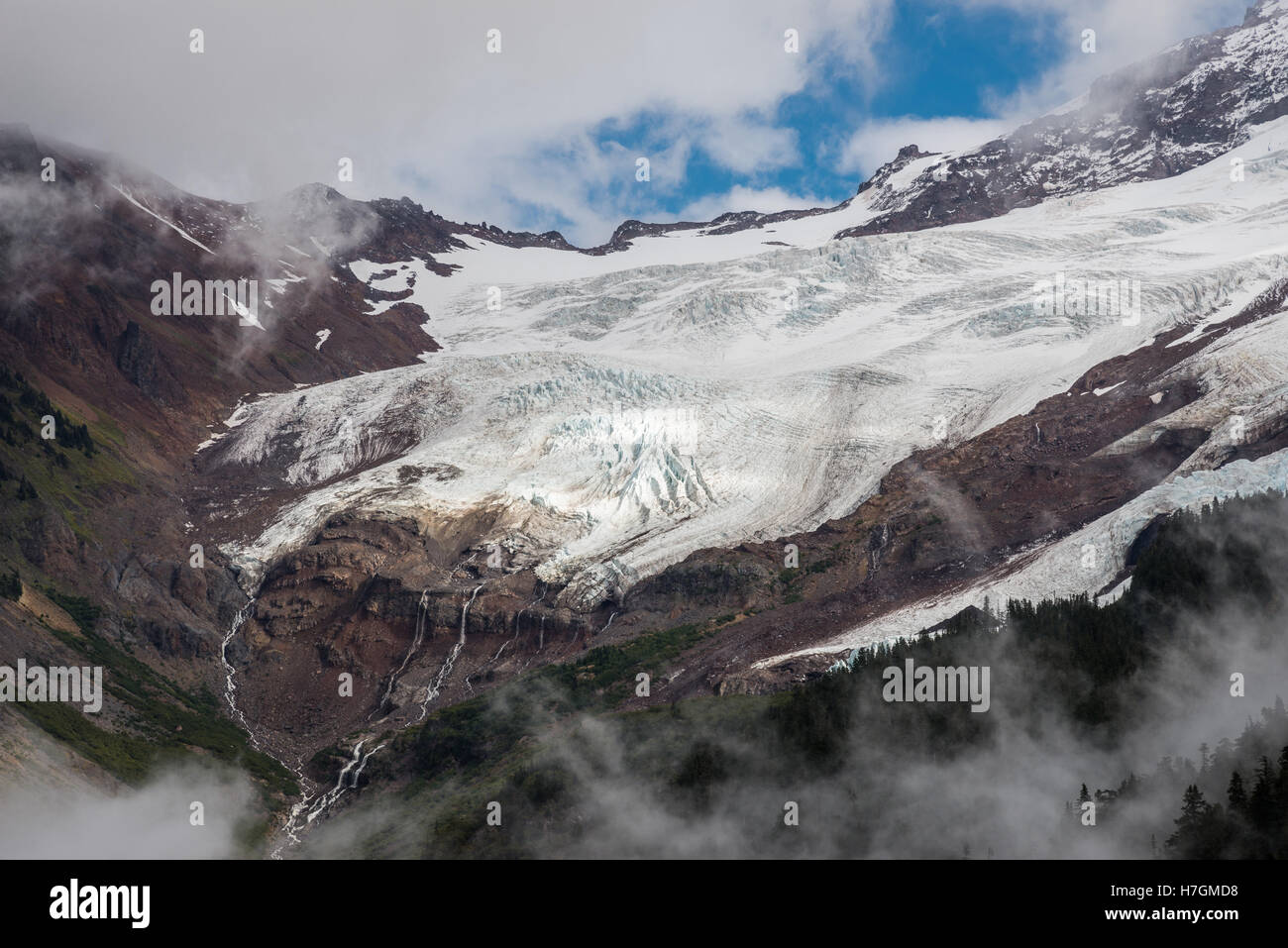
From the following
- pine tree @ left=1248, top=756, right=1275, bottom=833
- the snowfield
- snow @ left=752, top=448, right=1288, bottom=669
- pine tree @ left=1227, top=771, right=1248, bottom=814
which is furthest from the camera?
the snowfield

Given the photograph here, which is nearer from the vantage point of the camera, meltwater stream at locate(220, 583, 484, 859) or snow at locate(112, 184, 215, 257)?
meltwater stream at locate(220, 583, 484, 859)

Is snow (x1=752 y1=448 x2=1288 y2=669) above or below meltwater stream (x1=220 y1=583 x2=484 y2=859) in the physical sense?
above

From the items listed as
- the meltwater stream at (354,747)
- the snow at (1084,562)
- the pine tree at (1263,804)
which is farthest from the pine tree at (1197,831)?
the meltwater stream at (354,747)

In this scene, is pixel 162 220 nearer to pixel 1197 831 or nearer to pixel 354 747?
pixel 354 747

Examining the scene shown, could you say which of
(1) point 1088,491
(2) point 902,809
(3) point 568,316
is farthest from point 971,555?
(3) point 568,316

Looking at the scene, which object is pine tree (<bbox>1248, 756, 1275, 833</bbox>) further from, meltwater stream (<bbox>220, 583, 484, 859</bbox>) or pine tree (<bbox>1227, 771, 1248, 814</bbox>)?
meltwater stream (<bbox>220, 583, 484, 859</bbox>)

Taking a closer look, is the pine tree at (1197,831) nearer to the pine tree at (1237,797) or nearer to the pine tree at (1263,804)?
the pine tree at (1237,797)

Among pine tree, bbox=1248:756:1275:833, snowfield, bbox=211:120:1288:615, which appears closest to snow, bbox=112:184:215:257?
snowfield, bbox=211:120:1288:615

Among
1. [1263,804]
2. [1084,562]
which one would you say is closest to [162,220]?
[1084,562]

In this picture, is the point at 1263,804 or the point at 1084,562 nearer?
the point at 1263,804

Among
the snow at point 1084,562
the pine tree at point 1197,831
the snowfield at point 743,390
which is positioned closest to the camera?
the pine tree at point 1197,831
